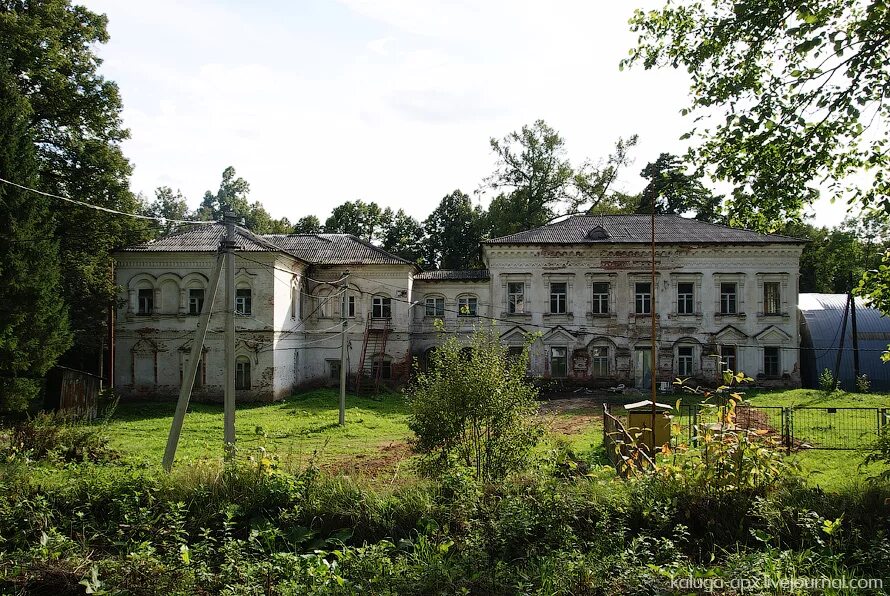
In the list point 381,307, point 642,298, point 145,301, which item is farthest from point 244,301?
point 642,298

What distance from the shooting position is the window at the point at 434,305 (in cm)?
2975

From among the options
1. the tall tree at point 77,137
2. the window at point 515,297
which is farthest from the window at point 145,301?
the window at point 515,297

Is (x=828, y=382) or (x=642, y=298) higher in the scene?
(x=642, y=298)

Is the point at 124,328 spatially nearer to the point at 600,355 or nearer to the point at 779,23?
the point at 600,355

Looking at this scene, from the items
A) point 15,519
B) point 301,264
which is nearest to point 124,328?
point 301,264

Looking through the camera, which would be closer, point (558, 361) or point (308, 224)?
point (558, 361)

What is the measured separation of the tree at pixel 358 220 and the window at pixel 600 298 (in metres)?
24.6

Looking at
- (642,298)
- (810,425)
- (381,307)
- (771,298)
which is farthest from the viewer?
(381,307)

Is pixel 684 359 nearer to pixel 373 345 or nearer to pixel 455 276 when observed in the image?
pixel 455 276

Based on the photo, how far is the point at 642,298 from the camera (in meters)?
27.8

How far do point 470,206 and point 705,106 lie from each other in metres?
40.3

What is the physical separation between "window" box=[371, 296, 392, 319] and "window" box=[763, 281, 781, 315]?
18099 mm

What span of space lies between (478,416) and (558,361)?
1895 cm

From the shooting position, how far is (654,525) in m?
6.58
